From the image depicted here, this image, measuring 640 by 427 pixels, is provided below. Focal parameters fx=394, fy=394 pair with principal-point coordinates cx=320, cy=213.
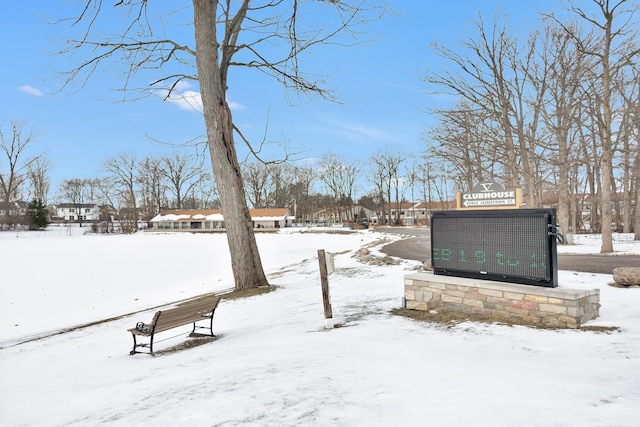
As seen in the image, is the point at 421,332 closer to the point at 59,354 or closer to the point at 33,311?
the point at 59,354

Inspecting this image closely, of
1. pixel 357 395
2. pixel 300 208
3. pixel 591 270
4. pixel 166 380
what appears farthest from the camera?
pixel 300 208

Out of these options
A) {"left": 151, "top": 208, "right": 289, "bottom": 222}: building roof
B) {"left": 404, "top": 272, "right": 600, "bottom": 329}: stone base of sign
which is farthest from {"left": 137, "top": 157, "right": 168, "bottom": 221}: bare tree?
{"left": 404, "top": 272, "right": 600, "bottom": 329}: stone base of sign

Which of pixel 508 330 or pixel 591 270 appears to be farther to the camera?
pixel 591 270

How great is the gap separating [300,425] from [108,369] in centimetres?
423

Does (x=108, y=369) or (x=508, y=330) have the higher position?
(x=508, y=330)

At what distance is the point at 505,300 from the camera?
624 centimetres

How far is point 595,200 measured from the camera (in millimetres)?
37219

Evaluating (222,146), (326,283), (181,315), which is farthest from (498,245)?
(222,146)

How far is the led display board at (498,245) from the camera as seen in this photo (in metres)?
5.98

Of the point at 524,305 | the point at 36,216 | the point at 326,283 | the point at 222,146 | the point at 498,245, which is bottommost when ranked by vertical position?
the point at 524,305

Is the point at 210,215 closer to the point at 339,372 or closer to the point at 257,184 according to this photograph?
the point at 257,184

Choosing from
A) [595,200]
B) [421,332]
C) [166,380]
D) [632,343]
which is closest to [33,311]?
[166,380]

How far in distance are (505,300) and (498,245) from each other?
890mm

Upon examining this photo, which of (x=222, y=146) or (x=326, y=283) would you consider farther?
(x=222, y=146)
